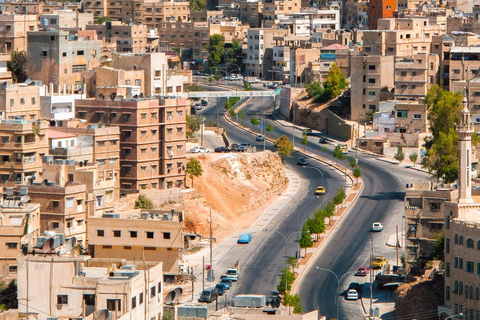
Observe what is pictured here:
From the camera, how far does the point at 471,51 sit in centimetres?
13375

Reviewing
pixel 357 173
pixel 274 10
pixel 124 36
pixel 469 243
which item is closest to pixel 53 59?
pixel 357 173

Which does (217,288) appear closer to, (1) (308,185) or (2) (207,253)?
(2) (207,253)

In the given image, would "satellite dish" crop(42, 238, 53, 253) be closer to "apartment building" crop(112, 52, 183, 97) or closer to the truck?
the truck

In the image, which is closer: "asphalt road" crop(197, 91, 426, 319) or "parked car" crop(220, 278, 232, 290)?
"asphalt road" crop(197, 91, 426, 319)

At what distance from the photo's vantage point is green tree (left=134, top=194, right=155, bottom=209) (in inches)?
3706

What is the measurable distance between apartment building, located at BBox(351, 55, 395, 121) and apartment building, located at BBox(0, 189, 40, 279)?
58789 millimetres

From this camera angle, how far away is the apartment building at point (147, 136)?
98375 millimetres

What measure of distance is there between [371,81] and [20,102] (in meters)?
43.0

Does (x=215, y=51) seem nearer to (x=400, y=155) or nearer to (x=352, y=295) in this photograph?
(x=400, y=155)

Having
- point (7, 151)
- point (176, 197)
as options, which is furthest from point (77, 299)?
point (176, 197)

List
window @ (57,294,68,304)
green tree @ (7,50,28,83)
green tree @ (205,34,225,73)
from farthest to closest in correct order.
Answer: green tree @ (205,34,225,73) → green tree @ (7,50,28,83) → window @ (57,294,68,304)

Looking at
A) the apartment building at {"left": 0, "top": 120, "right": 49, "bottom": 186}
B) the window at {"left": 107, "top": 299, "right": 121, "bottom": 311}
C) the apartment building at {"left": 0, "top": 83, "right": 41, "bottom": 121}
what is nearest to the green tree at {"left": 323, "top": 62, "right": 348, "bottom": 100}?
the apartment building at {"left": 0, "top": 83, "right": 41, "bottom": 121}

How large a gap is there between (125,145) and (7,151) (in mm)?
11217

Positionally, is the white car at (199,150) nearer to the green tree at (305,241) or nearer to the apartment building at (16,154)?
the green tree at (305,241)
